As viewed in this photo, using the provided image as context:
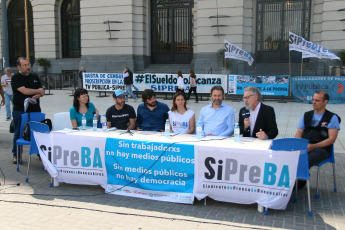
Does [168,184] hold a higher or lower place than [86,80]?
lower

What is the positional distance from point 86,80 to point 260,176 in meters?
17.0

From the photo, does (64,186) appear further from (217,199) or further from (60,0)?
(60,0)

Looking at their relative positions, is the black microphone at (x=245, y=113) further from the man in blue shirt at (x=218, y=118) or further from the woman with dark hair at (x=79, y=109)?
the woman with dark hair at (x=79, y=109)

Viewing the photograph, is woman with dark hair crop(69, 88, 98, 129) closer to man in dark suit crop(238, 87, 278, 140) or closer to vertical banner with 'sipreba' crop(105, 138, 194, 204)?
vertical banner with 'sipreba' crop(105, 138, 194, 204)

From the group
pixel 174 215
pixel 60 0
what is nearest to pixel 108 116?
pixel 174 215

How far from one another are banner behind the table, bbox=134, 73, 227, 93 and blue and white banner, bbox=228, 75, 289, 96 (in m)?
0.49

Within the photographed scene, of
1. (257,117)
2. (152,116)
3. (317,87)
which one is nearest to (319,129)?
(257,117)

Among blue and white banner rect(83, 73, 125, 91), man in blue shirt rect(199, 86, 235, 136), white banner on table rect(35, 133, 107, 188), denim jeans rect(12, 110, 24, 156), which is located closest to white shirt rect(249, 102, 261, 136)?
man in blue shirt rect(199, 86, 235, 136)

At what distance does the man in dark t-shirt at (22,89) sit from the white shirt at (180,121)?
2814 millimetres

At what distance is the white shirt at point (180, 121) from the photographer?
21.2 ft

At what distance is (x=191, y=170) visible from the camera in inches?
195

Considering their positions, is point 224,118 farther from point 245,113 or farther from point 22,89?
point 22,89

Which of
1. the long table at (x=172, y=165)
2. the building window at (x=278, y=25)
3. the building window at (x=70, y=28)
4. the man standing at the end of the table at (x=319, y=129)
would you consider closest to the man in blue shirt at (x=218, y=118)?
the long table at (x=172, y=165)

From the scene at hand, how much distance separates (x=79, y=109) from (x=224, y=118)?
2.75 m
